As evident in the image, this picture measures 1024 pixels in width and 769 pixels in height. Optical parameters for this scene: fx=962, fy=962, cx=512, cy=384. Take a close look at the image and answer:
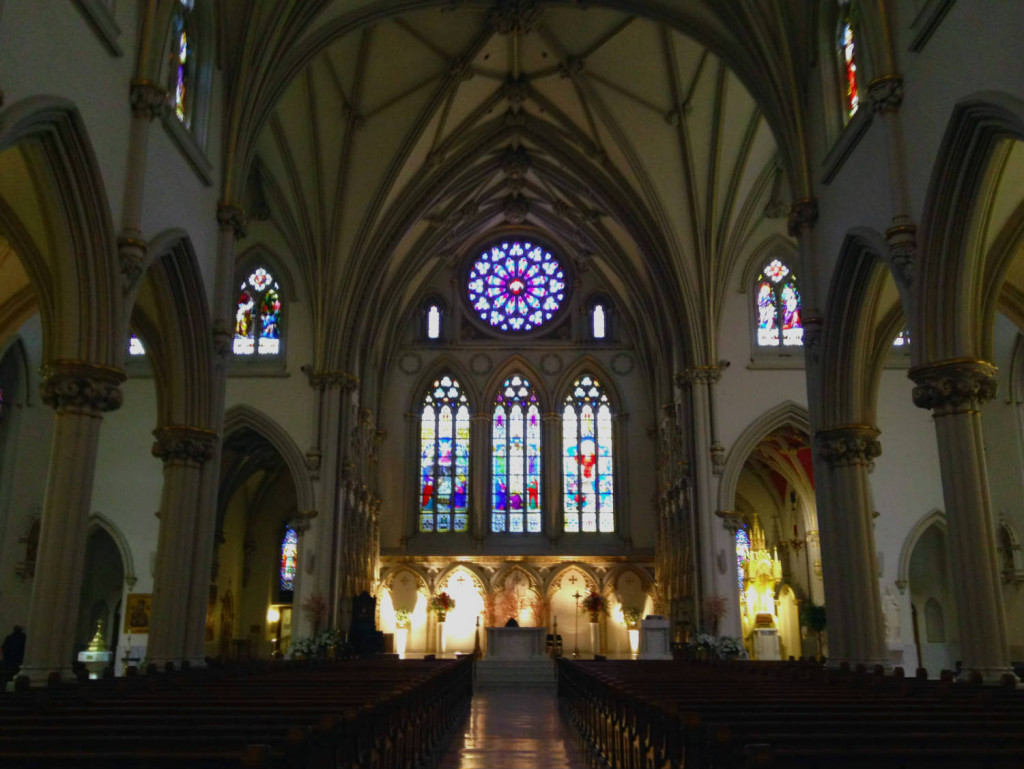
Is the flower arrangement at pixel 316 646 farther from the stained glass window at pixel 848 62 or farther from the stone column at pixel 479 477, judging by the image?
the stained glass window at pixel 848 62

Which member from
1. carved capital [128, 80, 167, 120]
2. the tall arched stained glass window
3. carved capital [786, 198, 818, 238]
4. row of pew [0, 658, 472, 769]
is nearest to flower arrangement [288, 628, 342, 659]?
row of pew [0, 658, 472, 769]

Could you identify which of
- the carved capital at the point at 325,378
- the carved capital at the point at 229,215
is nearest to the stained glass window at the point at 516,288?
the carved capital at the point at 325,378

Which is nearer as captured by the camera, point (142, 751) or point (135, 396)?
point (142, 751)

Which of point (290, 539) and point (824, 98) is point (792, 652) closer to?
point (290, 539)

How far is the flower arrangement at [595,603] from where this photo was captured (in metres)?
35.7

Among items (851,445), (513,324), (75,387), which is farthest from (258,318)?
(851,445)

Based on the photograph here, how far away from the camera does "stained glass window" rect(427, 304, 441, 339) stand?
129ft

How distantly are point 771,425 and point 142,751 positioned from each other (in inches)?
964

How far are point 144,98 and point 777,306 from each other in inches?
779

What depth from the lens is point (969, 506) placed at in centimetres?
1227

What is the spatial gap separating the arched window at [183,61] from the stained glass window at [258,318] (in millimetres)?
12501

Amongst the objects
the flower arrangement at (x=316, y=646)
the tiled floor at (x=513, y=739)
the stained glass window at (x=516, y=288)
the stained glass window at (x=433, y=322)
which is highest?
the stained glass window at (x=516, y=288)

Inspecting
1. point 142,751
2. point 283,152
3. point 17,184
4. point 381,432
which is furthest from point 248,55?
point 381,432

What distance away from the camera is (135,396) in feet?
93.6
